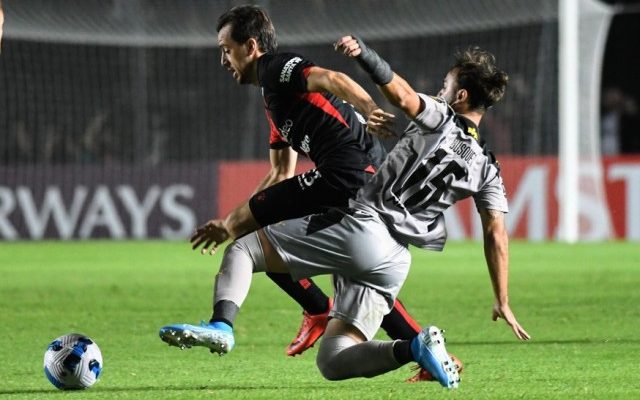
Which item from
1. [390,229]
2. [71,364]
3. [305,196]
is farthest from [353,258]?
[71,364]

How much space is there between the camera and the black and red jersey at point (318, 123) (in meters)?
6.45

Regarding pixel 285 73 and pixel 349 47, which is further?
pixel 285 73

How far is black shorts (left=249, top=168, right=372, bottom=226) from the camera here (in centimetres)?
646

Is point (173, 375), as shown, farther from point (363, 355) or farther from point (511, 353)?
point (511, 353)

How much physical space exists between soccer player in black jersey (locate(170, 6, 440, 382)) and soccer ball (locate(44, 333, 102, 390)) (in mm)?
672

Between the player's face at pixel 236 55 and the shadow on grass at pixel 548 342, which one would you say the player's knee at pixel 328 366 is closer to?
the player's face at pixel 236 55

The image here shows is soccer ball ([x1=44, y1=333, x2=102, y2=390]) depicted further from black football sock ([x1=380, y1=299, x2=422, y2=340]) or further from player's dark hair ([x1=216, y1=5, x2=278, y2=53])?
player's dark hair ([x1=216, y1=5, x2=278, y2=53])

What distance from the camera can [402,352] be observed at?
5.80 m

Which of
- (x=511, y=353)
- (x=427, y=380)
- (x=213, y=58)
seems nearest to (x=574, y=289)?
(x=511, y=353)

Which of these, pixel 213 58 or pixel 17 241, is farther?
pixel 213 58

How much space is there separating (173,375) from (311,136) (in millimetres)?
1478

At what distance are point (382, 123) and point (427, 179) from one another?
68 cm

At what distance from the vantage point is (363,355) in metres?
5.99

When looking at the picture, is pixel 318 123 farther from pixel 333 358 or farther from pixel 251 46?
pixel 333 358
